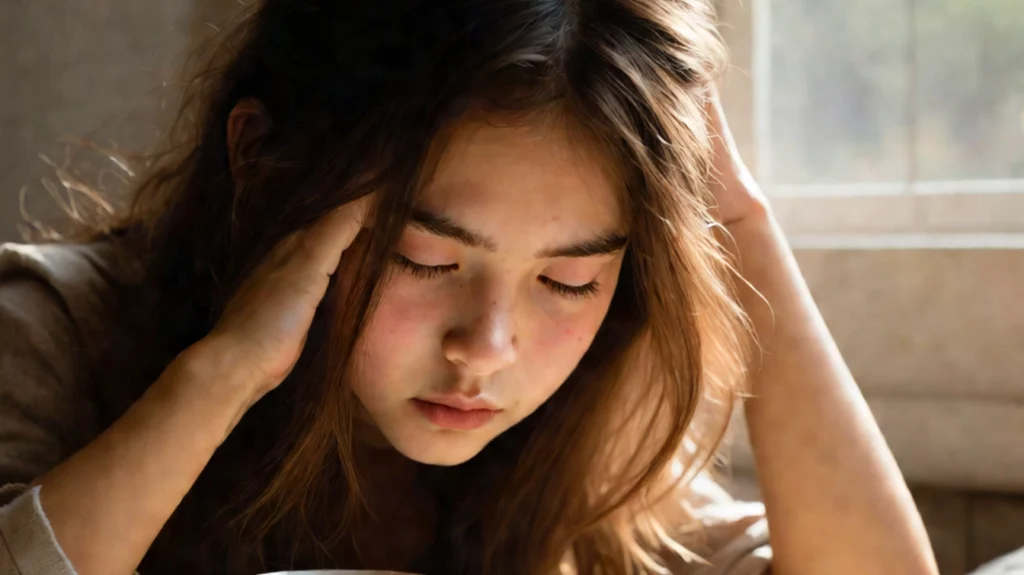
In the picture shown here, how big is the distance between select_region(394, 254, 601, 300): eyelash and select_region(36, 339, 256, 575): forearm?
15cm

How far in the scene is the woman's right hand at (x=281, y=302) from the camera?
67 cm

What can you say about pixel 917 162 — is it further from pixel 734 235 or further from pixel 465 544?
pixel 465 544

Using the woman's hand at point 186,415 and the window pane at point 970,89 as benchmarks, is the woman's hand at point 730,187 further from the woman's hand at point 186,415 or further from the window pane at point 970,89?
the window pane at point 970,89

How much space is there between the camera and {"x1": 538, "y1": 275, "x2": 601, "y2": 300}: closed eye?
2.42ft

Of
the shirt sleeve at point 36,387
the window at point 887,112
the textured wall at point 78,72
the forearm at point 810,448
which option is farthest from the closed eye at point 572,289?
the textured wall at point 78,72

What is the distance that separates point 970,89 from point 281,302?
97 centimetres

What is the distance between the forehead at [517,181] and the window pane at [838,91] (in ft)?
2.42

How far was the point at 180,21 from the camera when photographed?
1322mm

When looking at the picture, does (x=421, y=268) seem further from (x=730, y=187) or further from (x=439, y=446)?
(x=730, y=187)

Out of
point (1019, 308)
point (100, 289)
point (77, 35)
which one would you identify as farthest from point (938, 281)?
point (77, 35)

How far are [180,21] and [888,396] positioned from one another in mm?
993

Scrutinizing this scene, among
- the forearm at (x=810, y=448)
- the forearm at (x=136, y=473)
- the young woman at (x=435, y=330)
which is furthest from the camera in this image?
the forearm at (x=810, y=448)

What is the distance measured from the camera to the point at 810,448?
842 millimetres

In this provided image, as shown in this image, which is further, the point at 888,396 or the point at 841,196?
the point at 841,196
